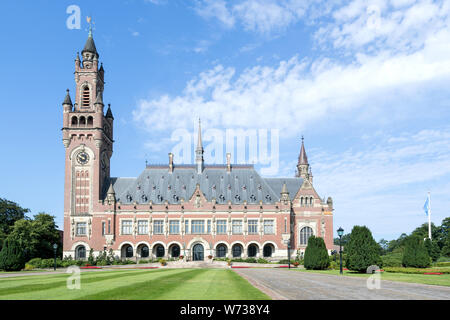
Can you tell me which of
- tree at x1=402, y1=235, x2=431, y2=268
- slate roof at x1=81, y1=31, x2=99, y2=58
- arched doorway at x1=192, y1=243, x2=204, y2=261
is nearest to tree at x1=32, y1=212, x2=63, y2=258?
arched doorway at x1=192, y1=243, x2=204, y2=261

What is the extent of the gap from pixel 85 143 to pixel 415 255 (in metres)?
59.6

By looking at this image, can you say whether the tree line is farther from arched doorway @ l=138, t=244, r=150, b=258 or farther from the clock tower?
arched doorway @ l=138, t=244, r=150, b=258

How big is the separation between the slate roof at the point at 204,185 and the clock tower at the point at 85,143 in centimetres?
436

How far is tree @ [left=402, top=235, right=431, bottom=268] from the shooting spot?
41531 mm

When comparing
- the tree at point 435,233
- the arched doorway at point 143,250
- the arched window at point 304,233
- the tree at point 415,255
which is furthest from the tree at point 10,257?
the tree at point 435,233

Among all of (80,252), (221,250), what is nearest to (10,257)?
(80,252)

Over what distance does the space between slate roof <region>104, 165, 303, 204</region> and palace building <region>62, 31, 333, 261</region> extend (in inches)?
7.7

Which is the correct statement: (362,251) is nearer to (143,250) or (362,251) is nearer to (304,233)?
(304,233)

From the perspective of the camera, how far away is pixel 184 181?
270 ft
